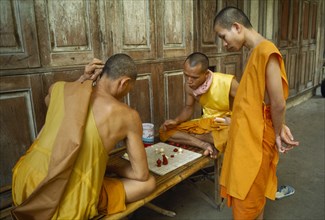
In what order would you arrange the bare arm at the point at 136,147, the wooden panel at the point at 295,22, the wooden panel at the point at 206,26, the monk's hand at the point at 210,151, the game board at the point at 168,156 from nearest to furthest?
the bare arm at the point at 136,147 < the game board at the point at 168,156 < the monk's hand at the point at 210,151 < the wooden panel at the point at 206,26 < the wooden panel at the point at 295,22

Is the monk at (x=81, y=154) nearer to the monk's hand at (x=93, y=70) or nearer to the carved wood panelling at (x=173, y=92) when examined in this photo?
the monk's hand at (x=93, y=70)

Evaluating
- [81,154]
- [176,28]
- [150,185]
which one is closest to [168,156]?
[150,185]

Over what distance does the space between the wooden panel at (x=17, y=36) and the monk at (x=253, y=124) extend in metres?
1.44

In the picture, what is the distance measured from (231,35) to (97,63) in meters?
1.00

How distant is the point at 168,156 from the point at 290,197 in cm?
146

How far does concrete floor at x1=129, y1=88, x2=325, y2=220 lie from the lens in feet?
8.41

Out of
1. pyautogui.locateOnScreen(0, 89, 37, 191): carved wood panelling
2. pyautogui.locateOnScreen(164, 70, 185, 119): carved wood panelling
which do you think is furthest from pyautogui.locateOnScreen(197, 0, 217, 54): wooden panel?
pyautogui.locateOnScreen(0, 89, 37, 191): carved wood panelling

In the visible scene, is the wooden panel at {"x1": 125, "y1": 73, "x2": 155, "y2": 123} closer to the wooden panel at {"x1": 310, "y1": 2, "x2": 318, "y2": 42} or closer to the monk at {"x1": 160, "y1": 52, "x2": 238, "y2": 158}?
the monk at {"x1": 160, "y1": 52, "x2": 238, "y2": 158}

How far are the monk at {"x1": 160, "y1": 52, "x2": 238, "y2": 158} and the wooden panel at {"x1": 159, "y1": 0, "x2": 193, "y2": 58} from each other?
30.1 inches

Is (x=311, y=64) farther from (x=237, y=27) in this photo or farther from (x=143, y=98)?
(x=237, y=27)

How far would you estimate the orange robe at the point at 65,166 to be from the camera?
138 cm

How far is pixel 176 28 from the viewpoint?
11.4ft

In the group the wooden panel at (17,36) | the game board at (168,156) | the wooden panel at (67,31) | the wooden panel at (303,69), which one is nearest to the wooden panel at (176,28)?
the wooden panel at (67,31)

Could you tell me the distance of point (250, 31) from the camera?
6.27 ft
